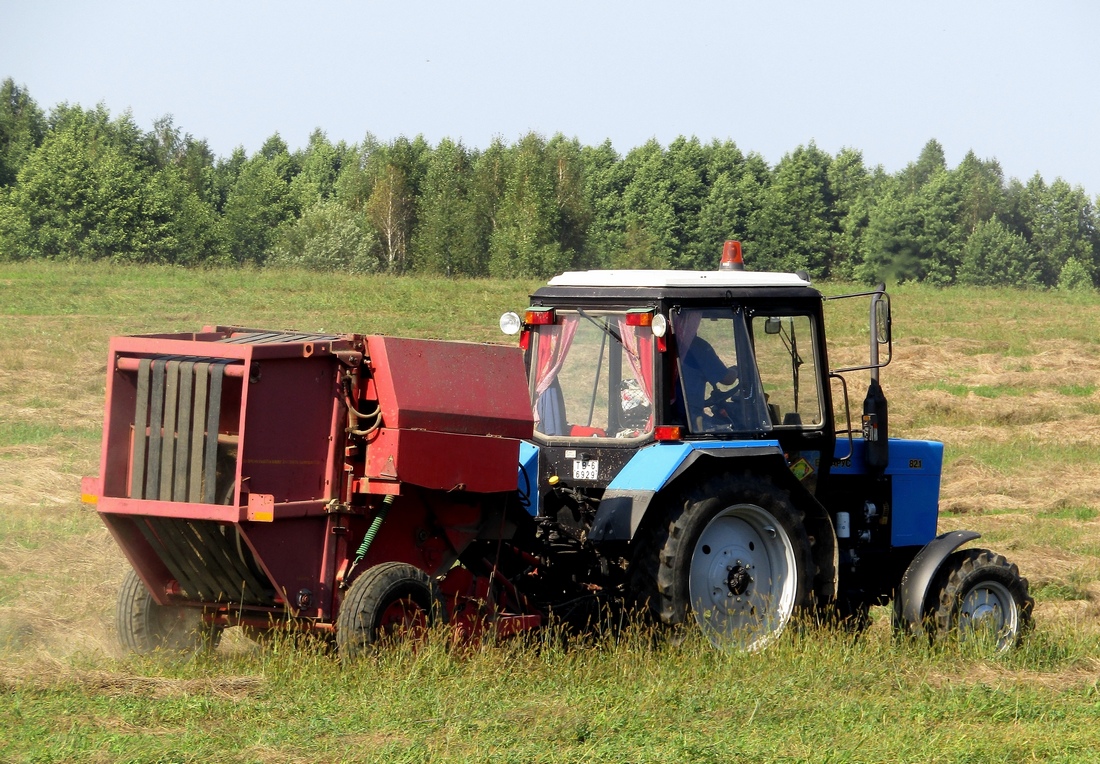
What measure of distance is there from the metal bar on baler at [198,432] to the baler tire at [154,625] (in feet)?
2.93

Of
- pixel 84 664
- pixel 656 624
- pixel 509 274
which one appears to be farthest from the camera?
pixel 509 274

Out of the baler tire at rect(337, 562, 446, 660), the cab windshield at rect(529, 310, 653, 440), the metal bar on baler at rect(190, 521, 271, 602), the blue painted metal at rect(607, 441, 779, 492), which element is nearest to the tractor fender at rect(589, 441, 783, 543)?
the blue painted metal at rect(607, 441, 779, 492)

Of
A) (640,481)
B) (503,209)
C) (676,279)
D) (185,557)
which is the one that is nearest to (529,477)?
(640,481)

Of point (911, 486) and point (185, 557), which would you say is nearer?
point (185, 557)

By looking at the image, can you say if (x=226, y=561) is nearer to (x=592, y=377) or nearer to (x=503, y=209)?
(x=592, y=377)

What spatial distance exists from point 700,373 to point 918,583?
1903 mm

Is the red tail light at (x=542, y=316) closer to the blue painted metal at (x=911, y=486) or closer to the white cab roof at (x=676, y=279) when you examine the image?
the white cab roof at (x=676, y=279)

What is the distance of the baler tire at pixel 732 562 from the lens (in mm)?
6973

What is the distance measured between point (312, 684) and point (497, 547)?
1524 mm

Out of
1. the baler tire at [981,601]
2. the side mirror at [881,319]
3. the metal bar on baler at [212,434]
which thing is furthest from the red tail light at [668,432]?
the metal bar on baler at [212,434]

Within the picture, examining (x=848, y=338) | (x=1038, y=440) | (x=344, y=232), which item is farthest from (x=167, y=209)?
(x=1038, y=440)

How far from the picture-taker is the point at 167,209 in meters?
57.0

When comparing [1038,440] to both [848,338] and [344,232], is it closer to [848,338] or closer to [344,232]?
[848,338]

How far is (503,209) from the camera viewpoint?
57469mm
